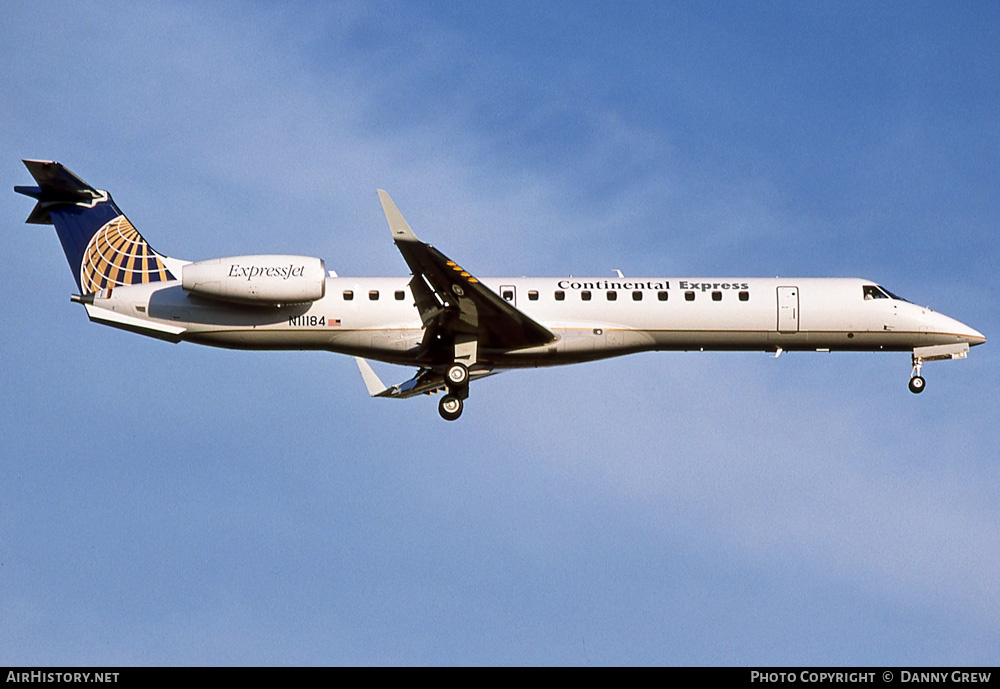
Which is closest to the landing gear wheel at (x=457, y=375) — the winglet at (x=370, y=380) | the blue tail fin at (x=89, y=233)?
the winglet at (x=370, y=380)

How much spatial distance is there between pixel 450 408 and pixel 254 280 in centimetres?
517

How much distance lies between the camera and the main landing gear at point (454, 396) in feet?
87.7

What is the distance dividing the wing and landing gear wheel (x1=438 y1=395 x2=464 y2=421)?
3.06 feet

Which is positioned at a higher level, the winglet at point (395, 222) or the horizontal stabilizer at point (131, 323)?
the winglet at point (395, 222)

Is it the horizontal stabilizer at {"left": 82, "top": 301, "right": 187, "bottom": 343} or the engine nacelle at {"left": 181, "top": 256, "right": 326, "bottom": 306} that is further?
the horizontal stabilizer at {"left": 82, "top": 301, "right": 187, "bottom": 343}

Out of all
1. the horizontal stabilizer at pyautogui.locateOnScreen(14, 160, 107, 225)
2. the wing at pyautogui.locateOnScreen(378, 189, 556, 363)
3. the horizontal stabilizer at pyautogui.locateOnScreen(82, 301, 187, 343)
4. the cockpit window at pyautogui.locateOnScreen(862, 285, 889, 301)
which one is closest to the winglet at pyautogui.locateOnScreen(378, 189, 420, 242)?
the wing at pyautogui.locateOnScreen(378, 189, 556, 363)

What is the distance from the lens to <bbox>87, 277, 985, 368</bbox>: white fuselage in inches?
1073

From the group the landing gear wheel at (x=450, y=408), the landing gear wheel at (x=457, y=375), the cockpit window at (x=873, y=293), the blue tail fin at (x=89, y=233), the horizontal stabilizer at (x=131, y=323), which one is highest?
the blue tail fin at (x=89, y=233)

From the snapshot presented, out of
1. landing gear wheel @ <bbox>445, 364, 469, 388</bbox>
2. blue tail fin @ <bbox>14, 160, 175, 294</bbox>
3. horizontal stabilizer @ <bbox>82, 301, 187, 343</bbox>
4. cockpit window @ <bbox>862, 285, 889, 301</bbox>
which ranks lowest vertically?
landing gear wheel @ <bbox>445, 364, 469, 388</bbox>

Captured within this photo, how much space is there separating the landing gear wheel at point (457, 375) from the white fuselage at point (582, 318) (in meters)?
0.81

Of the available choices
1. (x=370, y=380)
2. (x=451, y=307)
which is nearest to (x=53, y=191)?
(x=370, y=380)

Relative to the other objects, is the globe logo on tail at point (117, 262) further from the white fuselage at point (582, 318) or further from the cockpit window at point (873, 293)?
the cockpit window at point (873, 293)

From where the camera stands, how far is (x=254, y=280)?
26.3 meters

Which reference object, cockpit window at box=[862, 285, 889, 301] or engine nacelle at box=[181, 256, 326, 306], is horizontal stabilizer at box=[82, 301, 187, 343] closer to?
engine nacelle at box=[181, 256, 326, 306]
